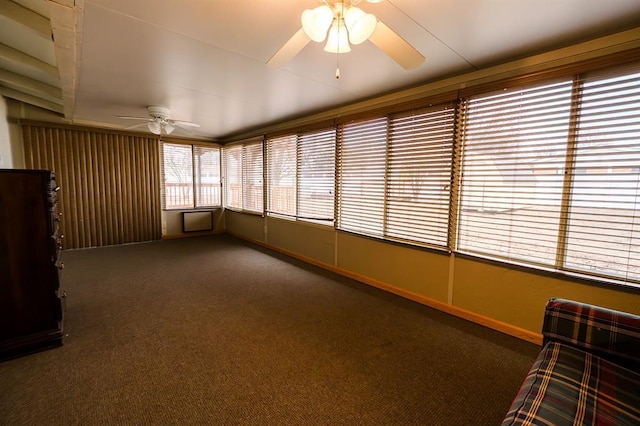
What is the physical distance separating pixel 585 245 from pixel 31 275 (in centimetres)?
423

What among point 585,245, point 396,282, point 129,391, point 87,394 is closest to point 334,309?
point 396,282

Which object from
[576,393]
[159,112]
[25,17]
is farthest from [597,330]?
[159,112]

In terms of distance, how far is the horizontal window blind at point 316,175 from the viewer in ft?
13.5

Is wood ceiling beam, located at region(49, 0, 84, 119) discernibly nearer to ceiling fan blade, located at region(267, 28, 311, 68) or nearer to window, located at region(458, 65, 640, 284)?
ceiling fan blade, located at region(267, 28, 311, 68)

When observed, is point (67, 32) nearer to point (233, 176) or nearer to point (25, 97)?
point (25, 97)

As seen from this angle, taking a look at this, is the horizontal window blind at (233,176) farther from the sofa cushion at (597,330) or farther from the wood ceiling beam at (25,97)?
the sofa cushion at (597,330)

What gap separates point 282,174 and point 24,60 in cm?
331

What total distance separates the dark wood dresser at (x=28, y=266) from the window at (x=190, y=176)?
4097 mm

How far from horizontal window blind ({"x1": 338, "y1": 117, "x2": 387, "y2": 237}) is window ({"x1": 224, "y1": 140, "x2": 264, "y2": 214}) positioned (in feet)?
7.53

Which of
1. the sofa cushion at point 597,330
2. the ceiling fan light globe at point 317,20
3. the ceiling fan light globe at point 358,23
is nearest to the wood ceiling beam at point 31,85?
the ceiling fan light globe at point 317,20

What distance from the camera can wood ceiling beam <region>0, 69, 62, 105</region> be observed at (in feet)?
9.34

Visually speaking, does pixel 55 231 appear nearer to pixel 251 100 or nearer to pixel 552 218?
pixel 251 100

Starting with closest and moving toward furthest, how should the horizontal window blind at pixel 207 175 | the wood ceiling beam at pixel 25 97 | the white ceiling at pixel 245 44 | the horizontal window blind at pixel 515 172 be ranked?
the white ceiling at pixel 245 44 → the horizontal window blind at pixel 515 172 → the wood ceiling beam at pixel 25 97 → the horizontal window blind at pixel 207 175

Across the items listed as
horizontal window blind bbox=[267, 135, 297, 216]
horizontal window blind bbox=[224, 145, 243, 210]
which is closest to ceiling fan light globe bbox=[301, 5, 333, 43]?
horizontal window blind bbox=[267, 135, 297, 216]
